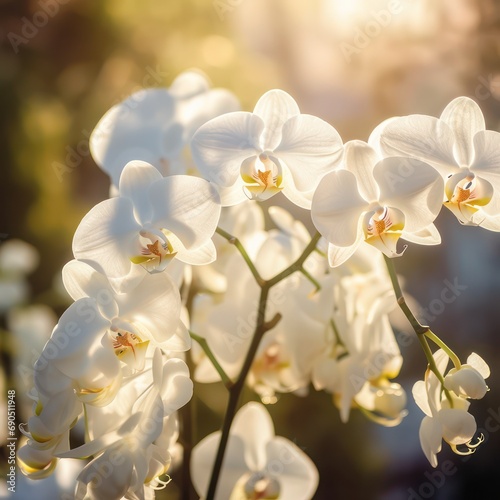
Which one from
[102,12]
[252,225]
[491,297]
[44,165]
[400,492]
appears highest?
[102,12]

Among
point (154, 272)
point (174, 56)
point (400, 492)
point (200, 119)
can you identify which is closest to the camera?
point (154, 272)

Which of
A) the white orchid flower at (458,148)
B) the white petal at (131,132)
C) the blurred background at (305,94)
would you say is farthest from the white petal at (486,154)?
the blurred background at (305,94)

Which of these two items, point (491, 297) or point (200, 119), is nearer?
point (200, 119)

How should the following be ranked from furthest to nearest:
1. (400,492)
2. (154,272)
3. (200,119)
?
(400,492)
(200,119)
(154,272)

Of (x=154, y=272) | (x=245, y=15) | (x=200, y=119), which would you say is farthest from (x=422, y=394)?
(x=245, y=15)

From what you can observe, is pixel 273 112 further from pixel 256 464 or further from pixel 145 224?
pixel 256 464

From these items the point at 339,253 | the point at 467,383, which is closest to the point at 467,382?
the point at 467,383

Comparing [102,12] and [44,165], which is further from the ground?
[102,12]

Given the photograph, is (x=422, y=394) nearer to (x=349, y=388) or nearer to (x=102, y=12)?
(x=349, y=388)
